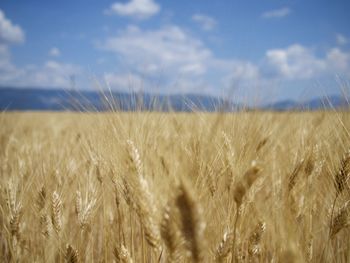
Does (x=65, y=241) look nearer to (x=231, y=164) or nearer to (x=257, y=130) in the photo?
(x=231, y=164)

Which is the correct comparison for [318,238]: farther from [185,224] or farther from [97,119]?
[97,119]

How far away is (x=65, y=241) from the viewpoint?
1095mm

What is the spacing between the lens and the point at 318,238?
1415 mm

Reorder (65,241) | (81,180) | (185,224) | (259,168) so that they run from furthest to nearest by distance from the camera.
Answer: (81,180) < (65,241) < (259,168) < (185,224)

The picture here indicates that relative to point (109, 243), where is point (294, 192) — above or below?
above

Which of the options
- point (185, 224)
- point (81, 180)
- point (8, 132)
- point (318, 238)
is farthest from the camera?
point (8, 132)

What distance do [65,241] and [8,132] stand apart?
3.17m

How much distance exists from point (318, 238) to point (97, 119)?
120cm

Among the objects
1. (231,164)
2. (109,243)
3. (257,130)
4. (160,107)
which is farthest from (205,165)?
(109,243)

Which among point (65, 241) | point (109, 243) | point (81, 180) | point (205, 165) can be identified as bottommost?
point (109, 243)

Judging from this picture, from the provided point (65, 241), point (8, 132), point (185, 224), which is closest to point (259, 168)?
point (185, 224)

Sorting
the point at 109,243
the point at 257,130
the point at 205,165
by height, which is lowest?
the point at 109,243

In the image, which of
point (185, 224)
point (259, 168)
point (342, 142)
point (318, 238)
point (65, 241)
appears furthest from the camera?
point (318, 238)

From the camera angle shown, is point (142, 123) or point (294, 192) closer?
point (294, 192)
